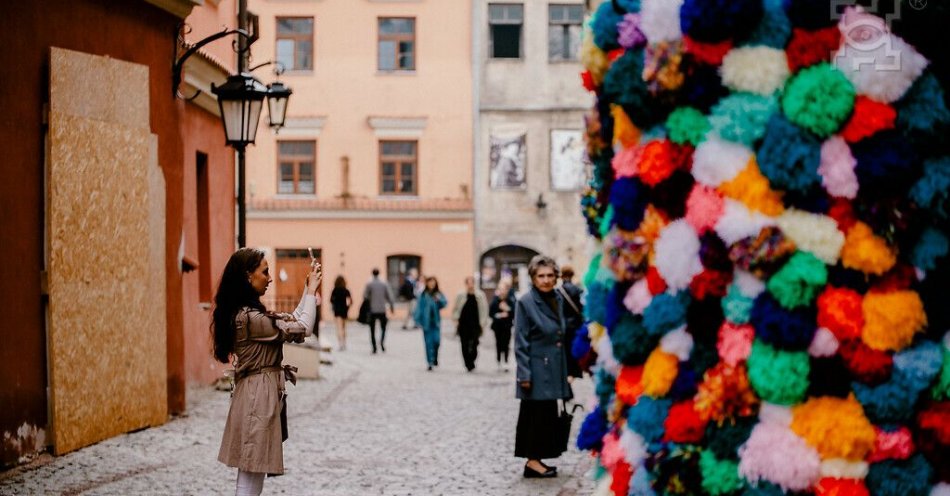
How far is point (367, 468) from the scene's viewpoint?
10.6 metres

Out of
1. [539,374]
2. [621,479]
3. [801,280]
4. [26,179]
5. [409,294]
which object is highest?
[26,179]

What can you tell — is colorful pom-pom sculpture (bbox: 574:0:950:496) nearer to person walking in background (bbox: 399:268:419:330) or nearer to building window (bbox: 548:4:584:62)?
person walking in background (bbox: 399:268:419:330)

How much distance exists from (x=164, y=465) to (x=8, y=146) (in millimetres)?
2670

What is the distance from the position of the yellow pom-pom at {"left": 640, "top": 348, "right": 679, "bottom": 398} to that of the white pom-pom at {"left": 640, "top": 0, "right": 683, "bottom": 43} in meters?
1.02

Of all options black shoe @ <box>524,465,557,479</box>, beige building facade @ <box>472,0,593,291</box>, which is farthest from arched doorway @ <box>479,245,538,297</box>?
black shoe @ <box>524,465,557,479</box>

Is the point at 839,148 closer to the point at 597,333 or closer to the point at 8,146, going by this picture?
the point at 597,333

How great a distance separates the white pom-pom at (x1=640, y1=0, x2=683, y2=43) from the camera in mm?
4398

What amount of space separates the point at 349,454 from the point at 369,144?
30.4 meters

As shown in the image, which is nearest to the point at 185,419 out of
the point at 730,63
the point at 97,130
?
the point at 97,130

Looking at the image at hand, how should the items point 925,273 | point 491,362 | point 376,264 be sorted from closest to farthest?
1. point 925,273
2. point 491,362
3. point 376,264

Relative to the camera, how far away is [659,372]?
444cm

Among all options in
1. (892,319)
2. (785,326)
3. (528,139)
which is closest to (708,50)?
(785,326)

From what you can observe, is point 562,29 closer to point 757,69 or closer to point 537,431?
point 537,431

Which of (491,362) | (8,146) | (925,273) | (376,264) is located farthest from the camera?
(376,264)
